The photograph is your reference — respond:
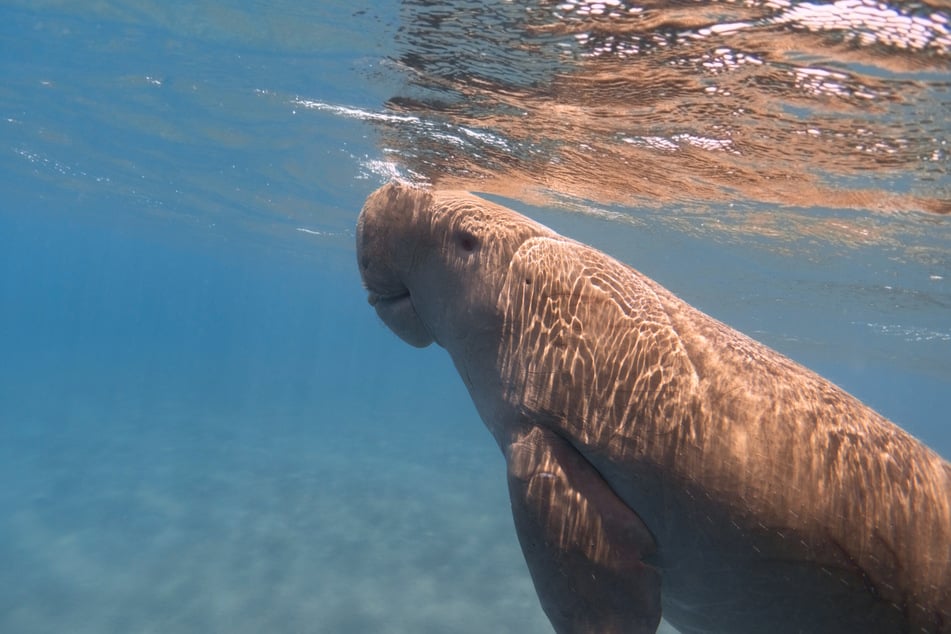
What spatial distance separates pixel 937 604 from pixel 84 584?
12.3 metres

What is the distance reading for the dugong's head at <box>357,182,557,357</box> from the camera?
3012 millimetres

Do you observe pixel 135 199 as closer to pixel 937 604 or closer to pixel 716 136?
pixel 716 136

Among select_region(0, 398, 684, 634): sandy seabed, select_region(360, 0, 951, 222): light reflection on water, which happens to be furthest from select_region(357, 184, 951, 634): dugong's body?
select_region(0, 398, 684, 634): sandy seabed

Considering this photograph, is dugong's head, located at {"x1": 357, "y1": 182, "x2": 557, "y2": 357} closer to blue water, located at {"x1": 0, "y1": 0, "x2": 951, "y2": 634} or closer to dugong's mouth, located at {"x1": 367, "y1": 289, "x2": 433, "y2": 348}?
dugong's mouth, located at {"x1": 367, "y1": 289, "x2": 433, "y2": 348}

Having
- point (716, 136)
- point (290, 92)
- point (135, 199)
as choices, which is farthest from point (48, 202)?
point (716, 136)

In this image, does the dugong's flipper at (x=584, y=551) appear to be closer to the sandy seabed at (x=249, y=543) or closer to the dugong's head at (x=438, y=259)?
the dugong's head at (x=438, y=259)

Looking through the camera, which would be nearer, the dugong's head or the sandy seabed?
the dugong's head

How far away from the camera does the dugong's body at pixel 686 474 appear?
88.2 inches

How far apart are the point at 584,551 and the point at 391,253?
1871 mm

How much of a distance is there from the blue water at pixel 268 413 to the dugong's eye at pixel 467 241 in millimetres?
4208

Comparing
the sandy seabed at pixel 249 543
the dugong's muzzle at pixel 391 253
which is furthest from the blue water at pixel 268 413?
the dugong's muzzle at pixel 391 253

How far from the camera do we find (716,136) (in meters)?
8.13

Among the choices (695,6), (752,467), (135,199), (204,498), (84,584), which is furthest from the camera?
(135,199)

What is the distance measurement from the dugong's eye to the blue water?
4.21 meters
